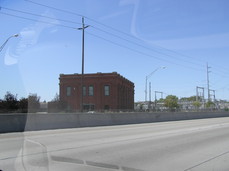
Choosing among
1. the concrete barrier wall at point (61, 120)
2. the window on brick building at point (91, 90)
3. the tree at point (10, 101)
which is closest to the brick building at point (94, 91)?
the window on brick building at point (91, 90)

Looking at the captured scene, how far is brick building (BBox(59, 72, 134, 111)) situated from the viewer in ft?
247

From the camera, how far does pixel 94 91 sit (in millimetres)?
76312

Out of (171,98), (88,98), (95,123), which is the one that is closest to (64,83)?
(88,98)

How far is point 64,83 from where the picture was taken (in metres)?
78.6

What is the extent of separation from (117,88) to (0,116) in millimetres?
57003

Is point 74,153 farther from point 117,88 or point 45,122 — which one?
point 117,88

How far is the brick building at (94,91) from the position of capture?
75.4 m

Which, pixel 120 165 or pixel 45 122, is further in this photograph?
pixel 45 122

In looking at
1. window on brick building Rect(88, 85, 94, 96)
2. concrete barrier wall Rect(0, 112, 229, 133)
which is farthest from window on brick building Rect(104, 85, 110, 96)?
concrete barrier wall Rect(0, 112, 229, 133)

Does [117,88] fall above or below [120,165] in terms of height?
above

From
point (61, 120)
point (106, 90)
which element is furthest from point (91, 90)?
point (61, 120)

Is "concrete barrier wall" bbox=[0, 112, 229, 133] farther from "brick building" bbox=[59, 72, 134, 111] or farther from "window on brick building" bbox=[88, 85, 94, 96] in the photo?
"window on brick building" bbox=[88, 85, 94, 96]

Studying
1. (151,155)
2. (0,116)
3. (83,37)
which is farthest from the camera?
(83,37)

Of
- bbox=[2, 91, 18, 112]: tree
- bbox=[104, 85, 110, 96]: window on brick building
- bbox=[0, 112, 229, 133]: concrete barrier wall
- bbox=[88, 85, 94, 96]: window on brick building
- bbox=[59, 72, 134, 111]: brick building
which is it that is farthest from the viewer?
bbox=[88, 85, 94, 96]: window on brick building
